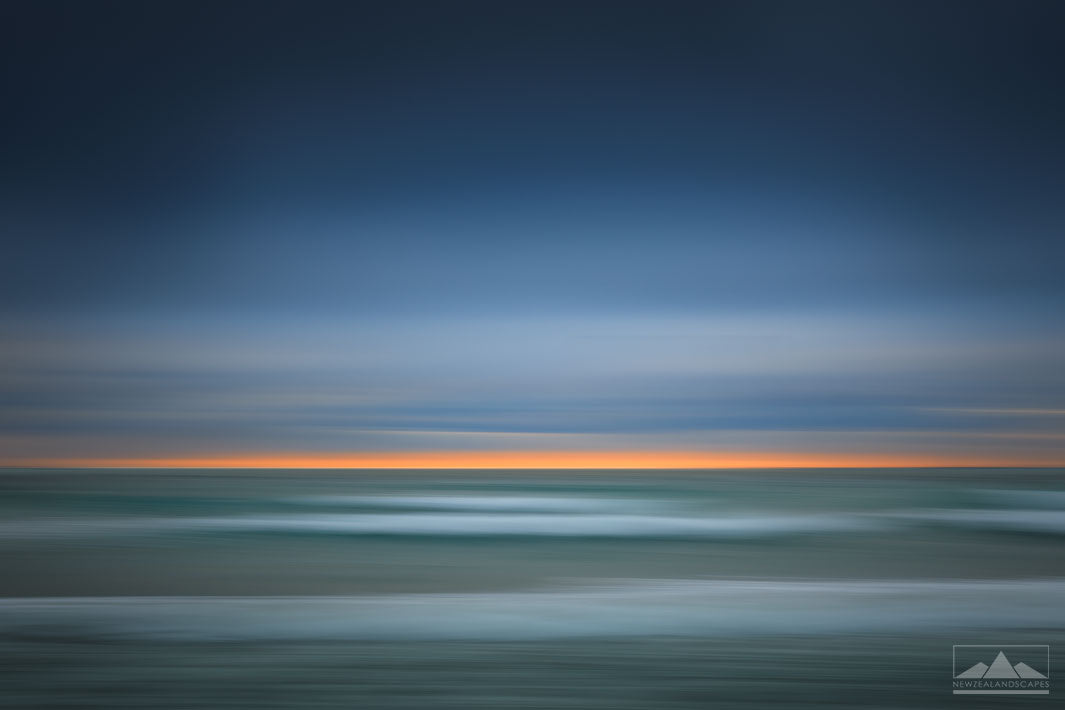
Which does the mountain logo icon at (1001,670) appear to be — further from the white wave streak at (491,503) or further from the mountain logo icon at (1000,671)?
the white wave streak at (491,503)

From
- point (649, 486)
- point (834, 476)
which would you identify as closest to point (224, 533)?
point (649, 486)

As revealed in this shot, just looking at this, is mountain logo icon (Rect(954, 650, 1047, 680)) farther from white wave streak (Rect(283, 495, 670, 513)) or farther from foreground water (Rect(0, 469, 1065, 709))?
white wave streak (Rect(283, 495, 670, 513))

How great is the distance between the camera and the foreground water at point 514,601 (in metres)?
3.15

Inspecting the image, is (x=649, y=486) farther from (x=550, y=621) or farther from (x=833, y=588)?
(x=550, y=621)

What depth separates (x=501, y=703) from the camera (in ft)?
9.86

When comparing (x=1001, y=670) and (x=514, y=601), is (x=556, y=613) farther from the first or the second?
(x=1001, y=670)

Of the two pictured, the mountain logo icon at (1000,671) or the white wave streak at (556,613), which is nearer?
the mountain logo icon at (1000,671)

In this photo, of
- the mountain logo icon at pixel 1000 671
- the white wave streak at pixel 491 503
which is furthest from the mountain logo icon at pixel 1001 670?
the white wave streak at pixel 491 503

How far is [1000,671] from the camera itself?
329 cm

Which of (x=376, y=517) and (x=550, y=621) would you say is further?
(x=376, y=517)

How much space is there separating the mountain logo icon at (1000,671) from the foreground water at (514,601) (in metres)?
0.09

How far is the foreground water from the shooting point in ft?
10.3

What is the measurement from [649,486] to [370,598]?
7236 millimetres

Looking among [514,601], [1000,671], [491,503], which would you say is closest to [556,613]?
[514,601]
